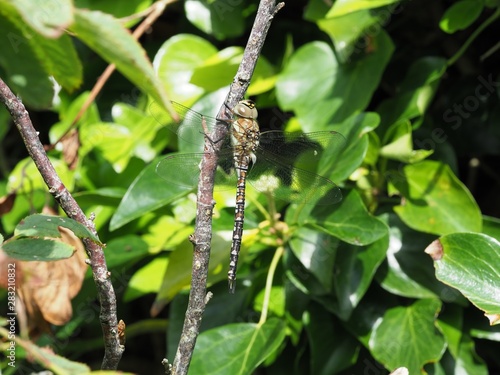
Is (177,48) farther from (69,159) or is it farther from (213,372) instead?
(213,372)

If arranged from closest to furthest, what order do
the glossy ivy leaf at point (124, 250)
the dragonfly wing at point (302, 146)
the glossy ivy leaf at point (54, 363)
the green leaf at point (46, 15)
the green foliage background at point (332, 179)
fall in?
the green leaf at point (46, 15)
the glossy ivy leaf at point (54, 363)
the green foliage background at point (332, 179)
the dragonfly wing at point (302, 146)
the glossy ivy leaf at point (124, 250)

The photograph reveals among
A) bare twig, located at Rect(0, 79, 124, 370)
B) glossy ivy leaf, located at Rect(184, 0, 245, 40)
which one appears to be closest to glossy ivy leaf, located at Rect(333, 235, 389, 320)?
bare twig, located at Rect(0, 79, 124, 370)

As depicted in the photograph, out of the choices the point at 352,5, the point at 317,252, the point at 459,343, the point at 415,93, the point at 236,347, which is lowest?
the point at 459,343

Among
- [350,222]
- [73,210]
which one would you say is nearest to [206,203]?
[73,210]

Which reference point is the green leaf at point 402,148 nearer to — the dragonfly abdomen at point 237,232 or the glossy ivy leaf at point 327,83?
the glossy ivy leaf at point 327,83

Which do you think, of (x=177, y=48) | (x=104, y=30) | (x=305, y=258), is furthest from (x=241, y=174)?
(x=104, y=30)

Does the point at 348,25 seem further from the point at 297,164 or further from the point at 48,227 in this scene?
the point at 48,227

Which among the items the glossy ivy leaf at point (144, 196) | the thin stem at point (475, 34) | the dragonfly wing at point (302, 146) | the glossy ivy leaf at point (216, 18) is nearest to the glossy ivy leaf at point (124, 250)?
the glossy ivy leaf at point (144, 196)
